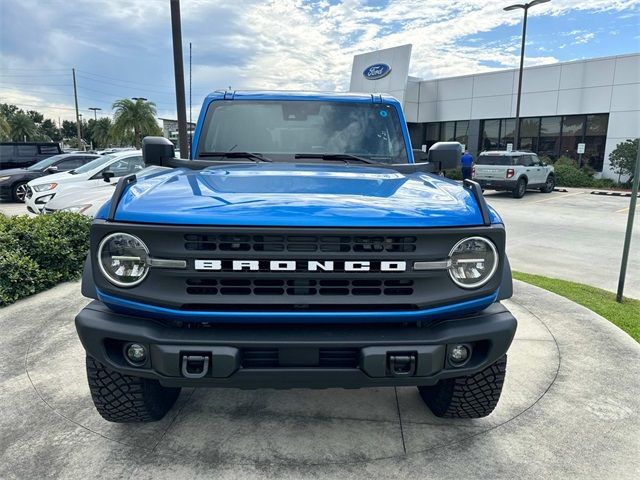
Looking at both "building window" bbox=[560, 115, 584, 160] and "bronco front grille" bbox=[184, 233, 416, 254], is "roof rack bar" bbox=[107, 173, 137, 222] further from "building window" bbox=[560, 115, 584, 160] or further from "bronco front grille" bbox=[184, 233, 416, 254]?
"building window" bbox=[560, 115, 584, 160]

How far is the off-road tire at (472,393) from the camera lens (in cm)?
263

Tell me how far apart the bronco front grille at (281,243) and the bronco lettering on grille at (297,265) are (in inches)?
2.1

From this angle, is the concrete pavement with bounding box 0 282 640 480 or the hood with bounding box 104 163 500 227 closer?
the hood with bounding box 104 163 500 227

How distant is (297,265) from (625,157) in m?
24.6

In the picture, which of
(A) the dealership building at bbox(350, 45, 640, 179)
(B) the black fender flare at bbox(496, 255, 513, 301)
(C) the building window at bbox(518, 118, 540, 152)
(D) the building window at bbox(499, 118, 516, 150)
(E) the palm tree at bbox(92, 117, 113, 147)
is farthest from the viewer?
(E) the palm tree at bbox(92, 117, 113, 147)

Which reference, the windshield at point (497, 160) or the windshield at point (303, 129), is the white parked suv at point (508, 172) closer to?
the windshield at point (497, 160)

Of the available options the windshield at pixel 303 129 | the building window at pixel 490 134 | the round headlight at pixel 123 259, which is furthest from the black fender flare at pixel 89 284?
the building window at pixel 490 134

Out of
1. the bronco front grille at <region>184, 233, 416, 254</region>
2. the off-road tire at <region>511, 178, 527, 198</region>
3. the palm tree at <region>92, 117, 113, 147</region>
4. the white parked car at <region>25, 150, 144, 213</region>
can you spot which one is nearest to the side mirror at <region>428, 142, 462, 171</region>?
the bronco front grille at <region>184, 233, 416, 254</region>

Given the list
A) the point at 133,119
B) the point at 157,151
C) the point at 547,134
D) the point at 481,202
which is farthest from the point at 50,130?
the point at 481,202

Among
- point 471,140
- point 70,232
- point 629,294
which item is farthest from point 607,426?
point 471,140

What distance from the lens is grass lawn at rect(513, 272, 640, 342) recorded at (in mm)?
4633

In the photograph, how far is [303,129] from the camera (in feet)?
12.1

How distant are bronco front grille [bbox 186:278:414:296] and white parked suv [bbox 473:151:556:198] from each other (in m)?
16.5

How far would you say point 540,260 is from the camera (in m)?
7.69
